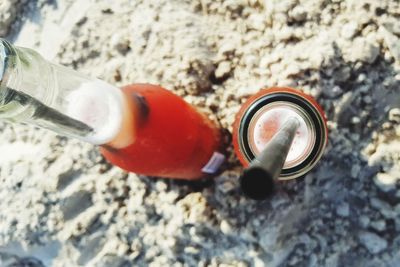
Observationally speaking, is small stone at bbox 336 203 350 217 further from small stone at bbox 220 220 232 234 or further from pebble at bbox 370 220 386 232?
small stone at bbox 220 220 232 234

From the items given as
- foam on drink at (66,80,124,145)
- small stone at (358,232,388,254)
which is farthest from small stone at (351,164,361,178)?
foam on drink at (66,80,124,145)

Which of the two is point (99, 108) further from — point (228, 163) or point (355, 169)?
point (355, 169)

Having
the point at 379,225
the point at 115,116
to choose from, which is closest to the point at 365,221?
the point at 379,225

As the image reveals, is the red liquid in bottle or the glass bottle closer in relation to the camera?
the glass bottle

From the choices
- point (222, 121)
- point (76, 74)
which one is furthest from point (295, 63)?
point (76, 74)

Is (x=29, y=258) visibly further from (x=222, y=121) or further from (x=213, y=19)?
(x=213, y=19)

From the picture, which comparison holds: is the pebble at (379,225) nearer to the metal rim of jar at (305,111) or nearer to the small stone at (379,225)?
the small stone at (379,225)
